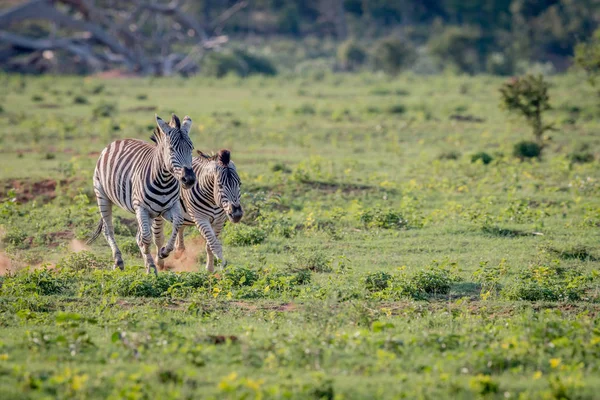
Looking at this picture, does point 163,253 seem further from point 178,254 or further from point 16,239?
point 16,239

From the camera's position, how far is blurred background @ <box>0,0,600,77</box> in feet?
149

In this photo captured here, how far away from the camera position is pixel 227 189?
974cm

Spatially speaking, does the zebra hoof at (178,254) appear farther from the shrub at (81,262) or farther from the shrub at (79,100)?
the shrub at (79,100)

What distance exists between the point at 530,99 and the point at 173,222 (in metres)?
12.1

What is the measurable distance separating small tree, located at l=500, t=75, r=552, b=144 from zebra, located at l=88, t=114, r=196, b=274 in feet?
37.0

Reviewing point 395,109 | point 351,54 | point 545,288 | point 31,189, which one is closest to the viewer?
point 545,288

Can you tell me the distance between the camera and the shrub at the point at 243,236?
12023 mm

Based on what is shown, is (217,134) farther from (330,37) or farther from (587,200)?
(330,37)

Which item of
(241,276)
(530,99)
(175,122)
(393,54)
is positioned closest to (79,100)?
(530,99)

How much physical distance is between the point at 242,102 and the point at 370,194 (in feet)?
53.2

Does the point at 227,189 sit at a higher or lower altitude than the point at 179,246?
higher

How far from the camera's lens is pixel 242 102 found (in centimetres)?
3070

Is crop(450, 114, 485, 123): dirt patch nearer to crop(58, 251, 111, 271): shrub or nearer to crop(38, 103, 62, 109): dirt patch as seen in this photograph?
crop(38, 103, 62, 109): dirt patch

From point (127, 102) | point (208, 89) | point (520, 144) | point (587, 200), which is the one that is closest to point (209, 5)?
point (208, 89)
